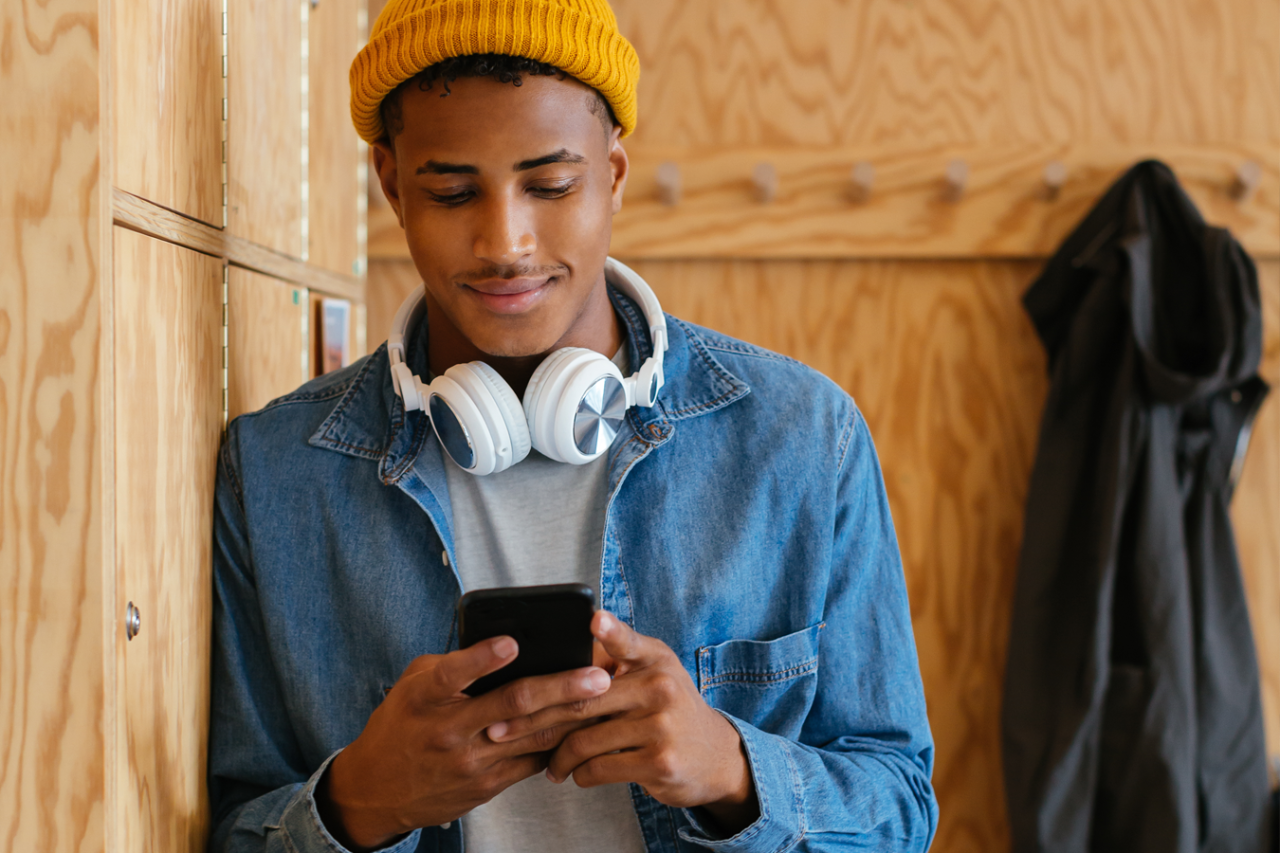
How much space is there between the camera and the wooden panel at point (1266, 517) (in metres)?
2.19

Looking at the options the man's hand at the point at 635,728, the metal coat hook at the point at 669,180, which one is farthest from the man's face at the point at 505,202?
the metal coat hook at the point at 669,180

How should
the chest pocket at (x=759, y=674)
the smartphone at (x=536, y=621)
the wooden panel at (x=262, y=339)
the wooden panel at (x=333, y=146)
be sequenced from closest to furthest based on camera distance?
the smartphone at (x=536, y=621), the chest pocket at (x=759, y=674), the wooden panel at (x=262, y=339), the wooden panel at (x=333, y=146)

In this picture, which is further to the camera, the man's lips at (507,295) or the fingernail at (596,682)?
the man's lips at (507,295)

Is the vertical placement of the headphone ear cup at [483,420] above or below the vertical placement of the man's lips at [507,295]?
below

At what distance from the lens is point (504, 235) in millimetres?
981

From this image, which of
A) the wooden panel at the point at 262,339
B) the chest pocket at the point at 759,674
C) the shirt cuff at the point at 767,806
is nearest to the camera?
the shirt cuff at the point at 767,806

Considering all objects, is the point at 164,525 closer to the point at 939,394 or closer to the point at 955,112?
the point at 939,394

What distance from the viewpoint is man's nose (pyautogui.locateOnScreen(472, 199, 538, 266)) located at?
3.21 feet

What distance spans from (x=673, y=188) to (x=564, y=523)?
45.5 inches

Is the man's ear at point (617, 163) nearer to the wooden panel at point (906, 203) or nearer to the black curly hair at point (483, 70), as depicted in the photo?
the black curly hair at point (483, 70)

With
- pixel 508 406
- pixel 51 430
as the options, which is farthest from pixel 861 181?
pixel 51 430

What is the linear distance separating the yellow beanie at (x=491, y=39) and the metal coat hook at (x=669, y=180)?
1.01m

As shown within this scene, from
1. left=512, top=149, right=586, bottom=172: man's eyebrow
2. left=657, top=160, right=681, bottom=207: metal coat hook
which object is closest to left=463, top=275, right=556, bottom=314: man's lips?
left=512, top=149, right=586, bottom=172: man's eyebrow

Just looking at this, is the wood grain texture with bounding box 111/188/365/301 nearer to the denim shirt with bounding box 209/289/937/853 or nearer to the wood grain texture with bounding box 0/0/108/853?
the wood grain texture with bounding box 0/0/108/853
